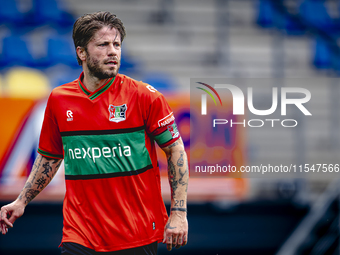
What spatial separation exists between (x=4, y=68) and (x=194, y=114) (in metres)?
4.00

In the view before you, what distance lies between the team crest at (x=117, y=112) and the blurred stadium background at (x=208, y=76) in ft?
13.7

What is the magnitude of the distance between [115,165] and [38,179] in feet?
2.31

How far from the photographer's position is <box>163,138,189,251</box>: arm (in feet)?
8.34

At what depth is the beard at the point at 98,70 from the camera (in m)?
2.69

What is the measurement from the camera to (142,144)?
8.87 feet

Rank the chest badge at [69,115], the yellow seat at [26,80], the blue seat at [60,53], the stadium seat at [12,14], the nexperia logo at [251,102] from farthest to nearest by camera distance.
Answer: the stadium seat at [12,14] < the blue seat at [60,53] < the yellow seat at [26,80] < the nexperia logo at [251,102] < the chest badge at [69,115]

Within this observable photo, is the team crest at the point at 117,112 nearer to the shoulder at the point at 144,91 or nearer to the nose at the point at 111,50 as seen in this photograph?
the shoulder at the point at 144,91

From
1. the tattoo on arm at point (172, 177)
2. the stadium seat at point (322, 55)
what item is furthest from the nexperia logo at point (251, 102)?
the tattoo on arm at point (172, 177)

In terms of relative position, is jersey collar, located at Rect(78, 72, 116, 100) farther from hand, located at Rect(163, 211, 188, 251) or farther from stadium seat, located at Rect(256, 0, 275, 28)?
stadium seat, located at Rect(256, 0, 275, 28)

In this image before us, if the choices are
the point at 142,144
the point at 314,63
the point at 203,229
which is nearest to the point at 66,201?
the point at 142,144

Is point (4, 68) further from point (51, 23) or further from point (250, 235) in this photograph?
point (250, 235)

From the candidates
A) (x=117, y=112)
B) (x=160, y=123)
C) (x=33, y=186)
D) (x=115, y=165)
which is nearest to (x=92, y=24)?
(x=117, y=112)

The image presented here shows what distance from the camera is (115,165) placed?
265cm

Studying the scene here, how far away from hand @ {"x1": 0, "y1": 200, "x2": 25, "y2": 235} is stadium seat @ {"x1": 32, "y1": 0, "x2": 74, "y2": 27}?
21.6ft
